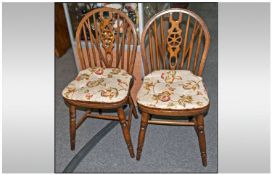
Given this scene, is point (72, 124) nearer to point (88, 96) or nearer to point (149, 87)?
point (88, 96)

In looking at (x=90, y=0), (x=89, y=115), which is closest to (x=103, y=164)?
(x=89, y=115)

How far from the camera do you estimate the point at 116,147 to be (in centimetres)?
195

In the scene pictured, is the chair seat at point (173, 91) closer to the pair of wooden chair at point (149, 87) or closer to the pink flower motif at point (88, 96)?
the pair of wooden chair at point (149, 87)

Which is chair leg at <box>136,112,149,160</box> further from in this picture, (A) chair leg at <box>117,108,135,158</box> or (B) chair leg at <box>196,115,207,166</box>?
(B) chair leg at <box>196,115,207,166</box>

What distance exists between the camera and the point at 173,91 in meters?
1.64

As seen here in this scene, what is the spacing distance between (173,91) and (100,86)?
0.43 m

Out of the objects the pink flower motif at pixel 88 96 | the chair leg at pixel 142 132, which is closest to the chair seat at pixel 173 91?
the chair leg at pixel 142 132

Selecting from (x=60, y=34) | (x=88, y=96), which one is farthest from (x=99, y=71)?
(x=60, y=34)

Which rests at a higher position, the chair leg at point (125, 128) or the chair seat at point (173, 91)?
the chair seat at point (173, 91)

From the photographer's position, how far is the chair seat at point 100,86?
5.34 feet

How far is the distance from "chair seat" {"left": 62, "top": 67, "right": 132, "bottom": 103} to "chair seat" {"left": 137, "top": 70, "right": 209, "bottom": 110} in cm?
12

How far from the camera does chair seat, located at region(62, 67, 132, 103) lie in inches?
64.1

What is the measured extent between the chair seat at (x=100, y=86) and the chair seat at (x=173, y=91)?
124 millimetres

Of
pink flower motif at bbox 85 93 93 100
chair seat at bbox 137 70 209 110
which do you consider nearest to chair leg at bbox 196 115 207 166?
chair seat at bbox 137 70 209 110
